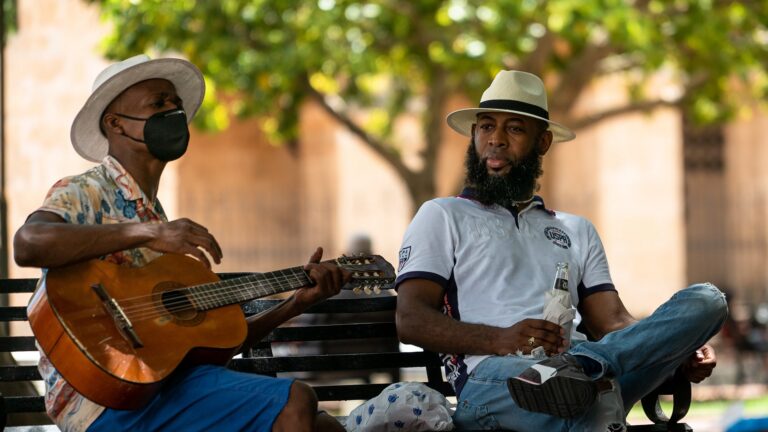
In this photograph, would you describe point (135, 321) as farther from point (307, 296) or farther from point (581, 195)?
point (581, 195)

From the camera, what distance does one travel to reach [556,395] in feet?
14.7

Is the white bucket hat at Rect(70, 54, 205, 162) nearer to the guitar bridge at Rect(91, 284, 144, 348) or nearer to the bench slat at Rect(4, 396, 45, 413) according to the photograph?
the guitar bridge at Rect(91, 284, 144, 348)

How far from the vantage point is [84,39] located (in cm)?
1234

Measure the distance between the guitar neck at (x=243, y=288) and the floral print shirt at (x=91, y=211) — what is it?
0.25 m

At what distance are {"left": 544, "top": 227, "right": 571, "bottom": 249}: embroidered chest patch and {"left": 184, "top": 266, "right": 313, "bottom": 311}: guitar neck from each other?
1.19 meters

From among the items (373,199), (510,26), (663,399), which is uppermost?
(510,26)

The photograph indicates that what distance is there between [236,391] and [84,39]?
8.67 m

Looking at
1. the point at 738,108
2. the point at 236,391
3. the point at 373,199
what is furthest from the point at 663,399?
the point at 236,391

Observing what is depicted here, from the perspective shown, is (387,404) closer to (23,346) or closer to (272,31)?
(23,346)

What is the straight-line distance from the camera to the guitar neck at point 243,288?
446 cm

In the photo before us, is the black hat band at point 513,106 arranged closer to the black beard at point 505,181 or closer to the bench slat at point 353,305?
the black beard at point 505,181

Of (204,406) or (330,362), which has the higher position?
(204,406)

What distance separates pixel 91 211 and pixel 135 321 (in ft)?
1.58

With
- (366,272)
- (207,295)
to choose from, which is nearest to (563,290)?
(366,272)
